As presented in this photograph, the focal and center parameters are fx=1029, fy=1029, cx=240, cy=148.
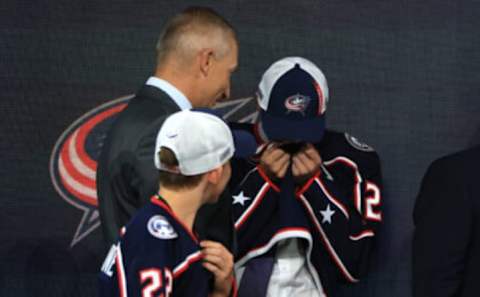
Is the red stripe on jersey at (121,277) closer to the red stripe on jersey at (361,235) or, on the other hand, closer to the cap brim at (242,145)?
the cap brim at (242,145)

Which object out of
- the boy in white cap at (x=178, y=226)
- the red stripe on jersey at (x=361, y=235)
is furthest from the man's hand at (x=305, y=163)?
the boy in white cap at (x=178, y=226)

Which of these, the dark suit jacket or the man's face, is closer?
the dark suit jacket

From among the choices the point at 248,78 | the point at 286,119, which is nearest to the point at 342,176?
the point at 286,119

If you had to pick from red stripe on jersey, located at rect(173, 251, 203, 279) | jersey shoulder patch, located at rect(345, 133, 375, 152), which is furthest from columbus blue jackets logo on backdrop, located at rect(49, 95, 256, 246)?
red stripe on jersey, located at rect(173, 251, 203, 279)

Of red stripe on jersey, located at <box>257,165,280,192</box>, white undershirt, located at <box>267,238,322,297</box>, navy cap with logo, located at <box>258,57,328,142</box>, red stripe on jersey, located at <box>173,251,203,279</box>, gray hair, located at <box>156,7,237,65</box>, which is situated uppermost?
gray hair, located at <box>156,7,237,65</box>

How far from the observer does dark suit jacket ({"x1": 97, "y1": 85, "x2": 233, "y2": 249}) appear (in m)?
2.61

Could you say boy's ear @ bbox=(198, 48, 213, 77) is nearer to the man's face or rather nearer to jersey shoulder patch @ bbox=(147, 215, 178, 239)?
the man's face

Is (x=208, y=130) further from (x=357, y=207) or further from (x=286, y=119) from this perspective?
(x=357, y=207)

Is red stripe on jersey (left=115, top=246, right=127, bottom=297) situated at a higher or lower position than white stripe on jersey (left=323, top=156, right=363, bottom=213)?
higher

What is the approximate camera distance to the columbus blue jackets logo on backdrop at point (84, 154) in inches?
136

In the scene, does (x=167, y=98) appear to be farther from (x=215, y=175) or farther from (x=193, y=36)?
(x=215, y=175)

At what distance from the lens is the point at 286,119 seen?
2906 mm

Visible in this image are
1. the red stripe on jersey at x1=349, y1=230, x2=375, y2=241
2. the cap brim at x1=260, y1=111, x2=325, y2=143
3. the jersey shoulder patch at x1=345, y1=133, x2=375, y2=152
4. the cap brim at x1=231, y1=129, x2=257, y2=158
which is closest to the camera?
the cap brim at x1=231, y1=129, x2=257, y2=158

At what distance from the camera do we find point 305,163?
2922 mm
